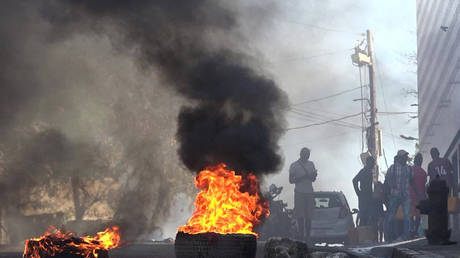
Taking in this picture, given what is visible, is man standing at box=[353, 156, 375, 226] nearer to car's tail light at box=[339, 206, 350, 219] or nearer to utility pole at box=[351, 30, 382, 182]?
car's tail light at box=[339, 206, 350, 219]

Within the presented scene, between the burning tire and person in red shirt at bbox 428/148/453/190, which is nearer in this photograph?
the burning tire

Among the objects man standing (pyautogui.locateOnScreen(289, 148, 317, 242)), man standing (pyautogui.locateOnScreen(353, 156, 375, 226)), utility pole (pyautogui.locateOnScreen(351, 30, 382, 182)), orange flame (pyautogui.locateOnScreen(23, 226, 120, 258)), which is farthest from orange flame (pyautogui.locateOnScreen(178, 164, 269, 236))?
utility pole (pyautogui.locateOnScreen(351, 30, 382, 182))

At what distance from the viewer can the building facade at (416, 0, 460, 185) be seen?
27.5m

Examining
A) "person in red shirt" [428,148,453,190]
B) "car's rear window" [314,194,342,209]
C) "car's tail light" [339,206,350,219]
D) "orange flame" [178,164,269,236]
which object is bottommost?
"orange flame" [178,164,269,236]

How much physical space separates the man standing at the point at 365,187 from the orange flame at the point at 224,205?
7591 millimetres

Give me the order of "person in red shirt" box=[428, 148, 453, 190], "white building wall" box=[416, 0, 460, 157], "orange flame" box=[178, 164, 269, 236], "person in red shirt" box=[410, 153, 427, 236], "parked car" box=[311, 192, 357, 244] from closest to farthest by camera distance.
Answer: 1. "orange flame" box=[178, 164, 269, 236]
2. "person in red shirt" box=[428, 148, 453, 190]
3. "person in red shirt" box=[410, 153, 427, 236]
4. "parked car" box=[311, 192, 357, 244]
5. "white building wall" box=[416, 0, 460, 157]

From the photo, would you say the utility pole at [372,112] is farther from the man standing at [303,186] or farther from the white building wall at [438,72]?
the man standing at [303,186]

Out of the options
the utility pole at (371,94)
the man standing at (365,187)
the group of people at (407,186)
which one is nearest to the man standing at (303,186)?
the man standing at (365,187)

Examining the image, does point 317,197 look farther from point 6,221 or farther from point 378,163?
point 378,163

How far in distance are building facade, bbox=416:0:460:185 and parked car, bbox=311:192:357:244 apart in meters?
4.55

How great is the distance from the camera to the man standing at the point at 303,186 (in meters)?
19.8

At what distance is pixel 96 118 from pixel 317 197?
419 inches

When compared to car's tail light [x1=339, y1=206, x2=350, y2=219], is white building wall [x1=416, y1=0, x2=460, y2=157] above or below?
above

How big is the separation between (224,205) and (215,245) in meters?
1.24
